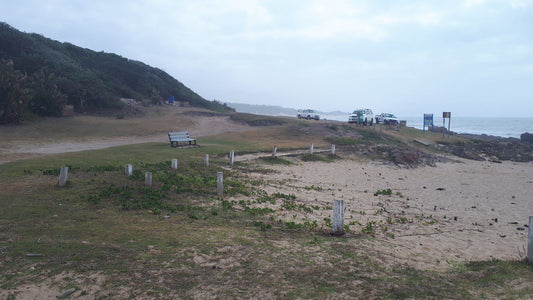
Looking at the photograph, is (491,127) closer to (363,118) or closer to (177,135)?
(363,118)

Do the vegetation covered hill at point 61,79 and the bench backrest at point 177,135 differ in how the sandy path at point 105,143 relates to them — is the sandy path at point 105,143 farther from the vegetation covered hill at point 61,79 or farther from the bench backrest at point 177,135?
the vegetation covered hill at point 61,79

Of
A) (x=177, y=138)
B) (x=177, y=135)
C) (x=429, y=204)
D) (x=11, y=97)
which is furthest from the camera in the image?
(x=11, y=97)

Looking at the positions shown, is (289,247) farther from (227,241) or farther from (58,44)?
(58,44)

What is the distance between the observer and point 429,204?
42.0ft

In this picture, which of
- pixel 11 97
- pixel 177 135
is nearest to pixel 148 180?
pixel 177 135

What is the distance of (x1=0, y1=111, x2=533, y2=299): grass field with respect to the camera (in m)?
4.93

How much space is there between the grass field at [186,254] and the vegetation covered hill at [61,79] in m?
21.1

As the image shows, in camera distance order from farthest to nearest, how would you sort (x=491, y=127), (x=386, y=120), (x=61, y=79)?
(x=491, y=127) < (x=386, y=120) < (x=61, y=79)

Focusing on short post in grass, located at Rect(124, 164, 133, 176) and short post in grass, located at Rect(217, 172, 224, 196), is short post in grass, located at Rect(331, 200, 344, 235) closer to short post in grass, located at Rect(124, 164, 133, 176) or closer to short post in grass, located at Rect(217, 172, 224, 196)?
short post in grass, located at Rect(217, 172, 224, 196)

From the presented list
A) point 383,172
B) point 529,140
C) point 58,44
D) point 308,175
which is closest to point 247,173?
point 308,175

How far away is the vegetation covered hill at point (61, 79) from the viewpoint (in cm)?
2767

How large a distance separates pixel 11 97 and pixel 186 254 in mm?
27205

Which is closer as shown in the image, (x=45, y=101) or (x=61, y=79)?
(x=45, y=101)

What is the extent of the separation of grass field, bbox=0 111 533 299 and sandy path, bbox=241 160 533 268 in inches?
37.1
